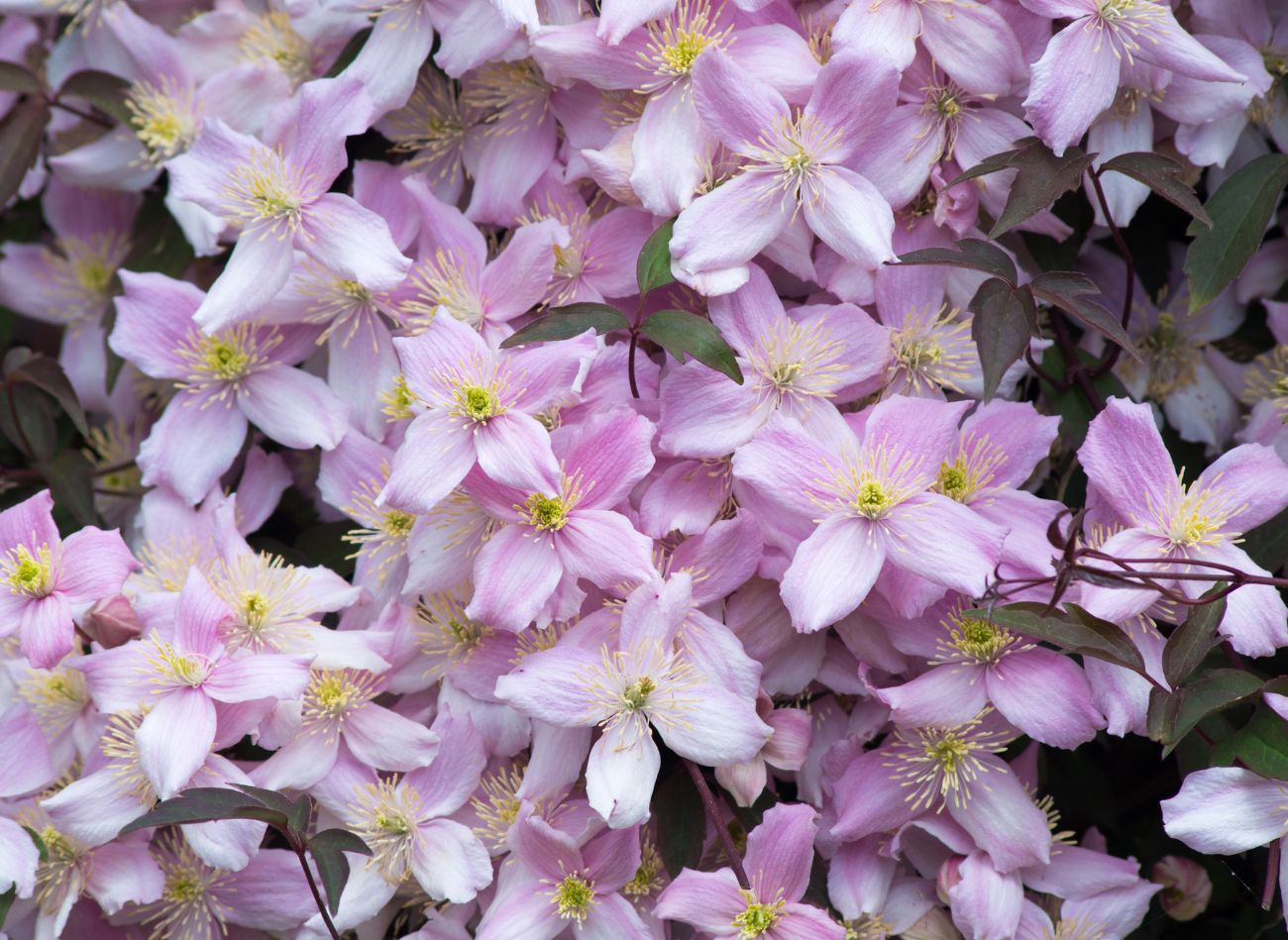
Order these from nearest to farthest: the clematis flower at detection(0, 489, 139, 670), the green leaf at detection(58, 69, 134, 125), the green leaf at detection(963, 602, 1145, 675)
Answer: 1. the green leaf at detection(963, 602, 1145, 675)
2. the clematis flower at detection(0, 489, 139, 670)
3. the green leaf at detection(58, 69, 134, 125)

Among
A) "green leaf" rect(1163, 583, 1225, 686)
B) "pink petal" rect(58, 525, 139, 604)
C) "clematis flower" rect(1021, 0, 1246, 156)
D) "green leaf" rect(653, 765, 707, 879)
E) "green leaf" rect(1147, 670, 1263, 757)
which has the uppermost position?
"clematis flower" rect(1021, 0, 1246, 156)

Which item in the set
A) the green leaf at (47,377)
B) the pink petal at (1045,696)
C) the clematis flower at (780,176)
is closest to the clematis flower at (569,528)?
the clematis flower at (780,176)

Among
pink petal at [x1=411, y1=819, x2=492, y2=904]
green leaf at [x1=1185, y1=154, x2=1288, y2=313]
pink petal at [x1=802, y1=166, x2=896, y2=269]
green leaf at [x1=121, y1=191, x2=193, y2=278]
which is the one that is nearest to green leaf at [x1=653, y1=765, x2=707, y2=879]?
pink petal at [x1=411, y1=819, x2=492, y2=904]

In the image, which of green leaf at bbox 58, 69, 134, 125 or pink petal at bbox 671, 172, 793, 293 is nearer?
pink petal at bbox 671, 172, 793, 293

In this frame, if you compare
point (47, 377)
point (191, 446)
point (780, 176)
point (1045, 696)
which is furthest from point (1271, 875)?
point (47, 377)

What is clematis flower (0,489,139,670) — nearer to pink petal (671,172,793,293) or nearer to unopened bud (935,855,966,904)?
pink petal (671,172,793,293)

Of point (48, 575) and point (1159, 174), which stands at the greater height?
point (1159, 174)

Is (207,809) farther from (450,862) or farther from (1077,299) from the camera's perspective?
(1077,299)
